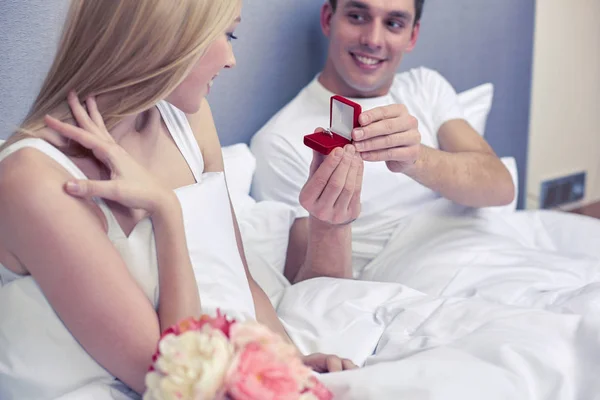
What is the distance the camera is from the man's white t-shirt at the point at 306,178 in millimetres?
1733

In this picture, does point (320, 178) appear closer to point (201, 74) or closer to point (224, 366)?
point (201, 74)

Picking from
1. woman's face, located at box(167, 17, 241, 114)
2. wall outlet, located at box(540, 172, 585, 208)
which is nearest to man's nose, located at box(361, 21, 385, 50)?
woman's face, located at box(167, 17, 241, 114)

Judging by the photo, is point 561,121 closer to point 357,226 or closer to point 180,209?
point 357,226

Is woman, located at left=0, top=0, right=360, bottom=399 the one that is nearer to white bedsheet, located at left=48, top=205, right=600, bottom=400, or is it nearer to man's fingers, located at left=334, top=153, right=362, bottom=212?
white bedsheet, located at left=48, top=205, right=600, bottom=400

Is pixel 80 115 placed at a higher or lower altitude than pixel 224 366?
higher

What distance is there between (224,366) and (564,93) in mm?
2504

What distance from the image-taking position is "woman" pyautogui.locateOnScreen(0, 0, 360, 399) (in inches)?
36.5

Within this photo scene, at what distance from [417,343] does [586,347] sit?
256 millimetres

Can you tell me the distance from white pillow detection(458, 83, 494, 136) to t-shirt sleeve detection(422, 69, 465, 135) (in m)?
0.21

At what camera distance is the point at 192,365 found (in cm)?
75

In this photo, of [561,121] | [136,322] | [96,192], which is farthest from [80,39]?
[561,121]

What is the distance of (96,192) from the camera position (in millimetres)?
957

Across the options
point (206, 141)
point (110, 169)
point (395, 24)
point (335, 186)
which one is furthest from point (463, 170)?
point (110, 169)

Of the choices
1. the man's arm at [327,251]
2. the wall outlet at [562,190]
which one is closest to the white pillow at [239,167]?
the man's arm at [327,251]
